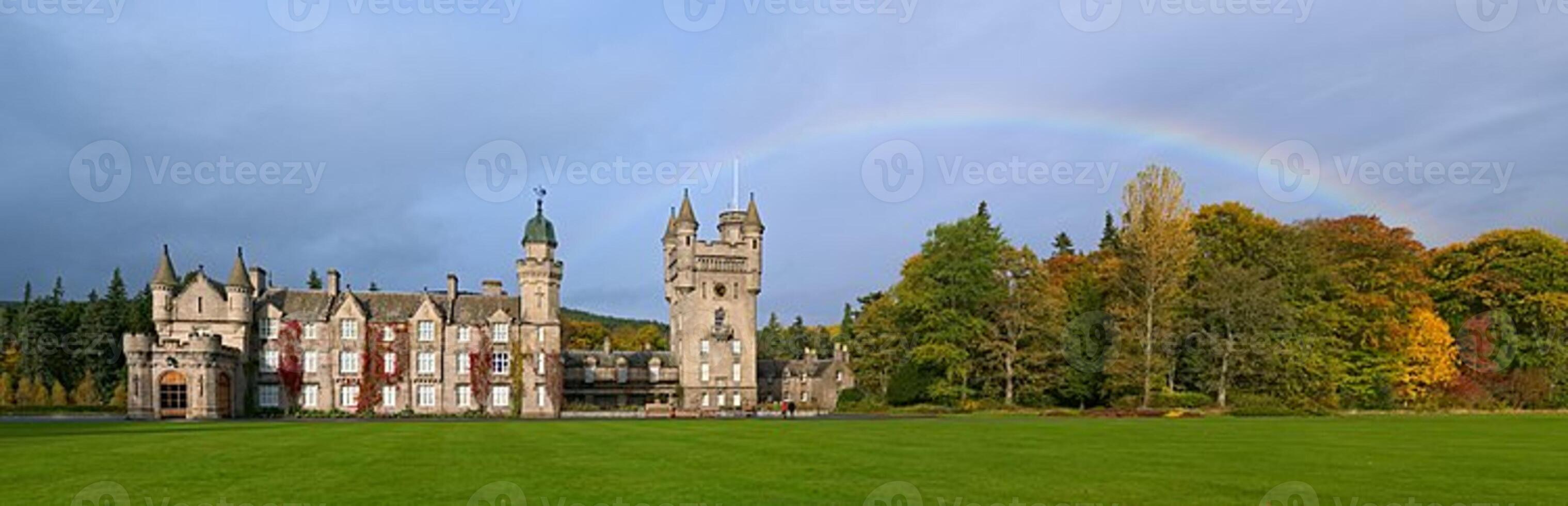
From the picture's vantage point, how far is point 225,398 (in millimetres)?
66000

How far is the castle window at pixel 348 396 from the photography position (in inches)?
2852

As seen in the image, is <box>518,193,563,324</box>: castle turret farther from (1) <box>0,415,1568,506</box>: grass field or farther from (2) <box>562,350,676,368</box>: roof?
(1) <box>0,415,1568,506</box>: grass field

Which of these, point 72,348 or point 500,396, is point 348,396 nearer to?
point 500,396

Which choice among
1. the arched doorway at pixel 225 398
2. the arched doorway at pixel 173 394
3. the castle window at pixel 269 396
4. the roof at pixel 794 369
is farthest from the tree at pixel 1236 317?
the arched doorway at pixel 173 394

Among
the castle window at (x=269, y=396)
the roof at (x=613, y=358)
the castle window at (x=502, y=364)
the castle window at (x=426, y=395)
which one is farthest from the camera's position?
the roof at (x=613, y=358)

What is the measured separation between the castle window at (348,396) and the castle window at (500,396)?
858 cm

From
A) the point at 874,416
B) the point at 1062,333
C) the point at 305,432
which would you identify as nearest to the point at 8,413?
the point at 305,432

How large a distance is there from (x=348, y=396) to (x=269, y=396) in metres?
4.81

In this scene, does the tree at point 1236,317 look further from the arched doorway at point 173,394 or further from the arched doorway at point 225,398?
the arched doorway at point 173,394

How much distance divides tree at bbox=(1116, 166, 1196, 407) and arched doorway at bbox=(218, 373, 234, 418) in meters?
52.3

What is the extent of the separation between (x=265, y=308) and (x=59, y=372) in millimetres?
34962

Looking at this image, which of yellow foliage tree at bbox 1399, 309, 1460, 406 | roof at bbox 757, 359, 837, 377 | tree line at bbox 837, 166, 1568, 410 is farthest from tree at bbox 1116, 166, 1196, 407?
roof at bbox 757, 359, 837, 377

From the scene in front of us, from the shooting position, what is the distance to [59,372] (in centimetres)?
9331

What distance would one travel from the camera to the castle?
66438 millimetres
